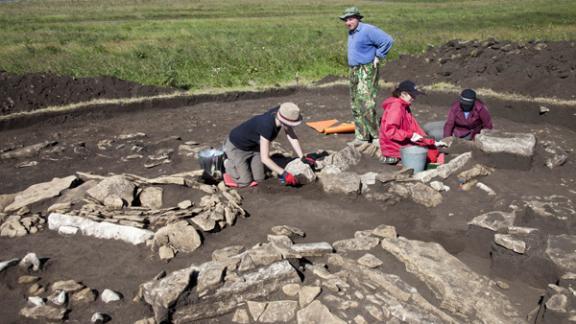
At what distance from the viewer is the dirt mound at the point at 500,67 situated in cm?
1141

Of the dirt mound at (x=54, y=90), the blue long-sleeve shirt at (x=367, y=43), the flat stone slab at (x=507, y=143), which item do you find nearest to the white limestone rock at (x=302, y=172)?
the blue long-sleeve shirt at (x=367, y=43)

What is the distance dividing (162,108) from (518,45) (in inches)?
380

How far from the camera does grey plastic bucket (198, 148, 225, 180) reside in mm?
7238

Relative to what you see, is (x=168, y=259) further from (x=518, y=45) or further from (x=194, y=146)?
(x=518, y=45)

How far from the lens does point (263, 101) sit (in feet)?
40.9

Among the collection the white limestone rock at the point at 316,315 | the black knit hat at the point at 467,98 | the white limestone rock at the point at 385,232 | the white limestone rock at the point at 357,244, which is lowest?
the white limestone rock at the point at 357,244

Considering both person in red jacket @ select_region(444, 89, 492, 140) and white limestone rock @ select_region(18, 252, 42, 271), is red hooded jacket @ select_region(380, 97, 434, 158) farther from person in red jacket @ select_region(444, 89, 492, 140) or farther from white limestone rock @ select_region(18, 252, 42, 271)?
white limestone rock @ select_region(18, 252, 42, 271)

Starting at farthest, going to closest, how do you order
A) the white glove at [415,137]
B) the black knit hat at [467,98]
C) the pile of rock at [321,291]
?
the black knit hat at [467,98] < the white glove at [415,137] < the pile of rock at [321,291]

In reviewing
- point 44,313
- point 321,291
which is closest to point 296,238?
point 321,291

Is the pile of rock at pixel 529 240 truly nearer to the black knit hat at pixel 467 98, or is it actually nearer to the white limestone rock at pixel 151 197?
the black knit hat at pixel 467 98

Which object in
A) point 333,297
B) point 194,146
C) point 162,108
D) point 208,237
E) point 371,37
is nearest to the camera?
point 333,297

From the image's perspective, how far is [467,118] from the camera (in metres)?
7.73

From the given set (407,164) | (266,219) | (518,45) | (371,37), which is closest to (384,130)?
(407,164)

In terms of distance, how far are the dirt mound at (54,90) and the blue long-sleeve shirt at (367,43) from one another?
630cm
